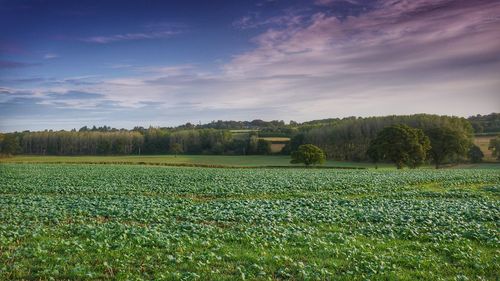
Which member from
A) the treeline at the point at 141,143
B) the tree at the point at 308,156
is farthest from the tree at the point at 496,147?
the treeline at the point at 141,143

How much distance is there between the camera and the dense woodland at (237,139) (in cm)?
11906

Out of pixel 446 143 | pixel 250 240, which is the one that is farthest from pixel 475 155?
pixel 250 240

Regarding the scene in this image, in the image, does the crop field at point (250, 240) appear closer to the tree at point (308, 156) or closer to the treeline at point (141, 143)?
the tree at point (308, 156)

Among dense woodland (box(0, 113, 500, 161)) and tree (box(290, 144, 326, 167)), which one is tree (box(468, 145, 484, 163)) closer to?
dense woodland (box(0, 113, 500, 161))

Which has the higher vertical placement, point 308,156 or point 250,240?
point 308,156

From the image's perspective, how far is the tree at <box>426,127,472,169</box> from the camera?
280 ft

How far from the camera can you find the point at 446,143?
8631 centimetres

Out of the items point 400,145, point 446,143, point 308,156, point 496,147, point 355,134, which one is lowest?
point 308,156

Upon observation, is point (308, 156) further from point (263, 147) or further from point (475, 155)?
point (475, 155)

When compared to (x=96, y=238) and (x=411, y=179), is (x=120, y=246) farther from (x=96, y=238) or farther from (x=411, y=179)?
(x=411, y=179)

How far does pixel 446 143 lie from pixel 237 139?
7363 cm

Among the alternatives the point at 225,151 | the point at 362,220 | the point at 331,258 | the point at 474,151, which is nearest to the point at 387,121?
the point at 474,151

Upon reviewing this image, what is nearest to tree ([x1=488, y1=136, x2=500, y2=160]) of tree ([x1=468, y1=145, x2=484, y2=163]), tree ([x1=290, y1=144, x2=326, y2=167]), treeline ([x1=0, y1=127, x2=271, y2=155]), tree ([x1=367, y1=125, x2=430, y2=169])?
tree ([x1=468, y1=145, x2=484, y2=163])

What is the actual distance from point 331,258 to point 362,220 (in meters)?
8.29
